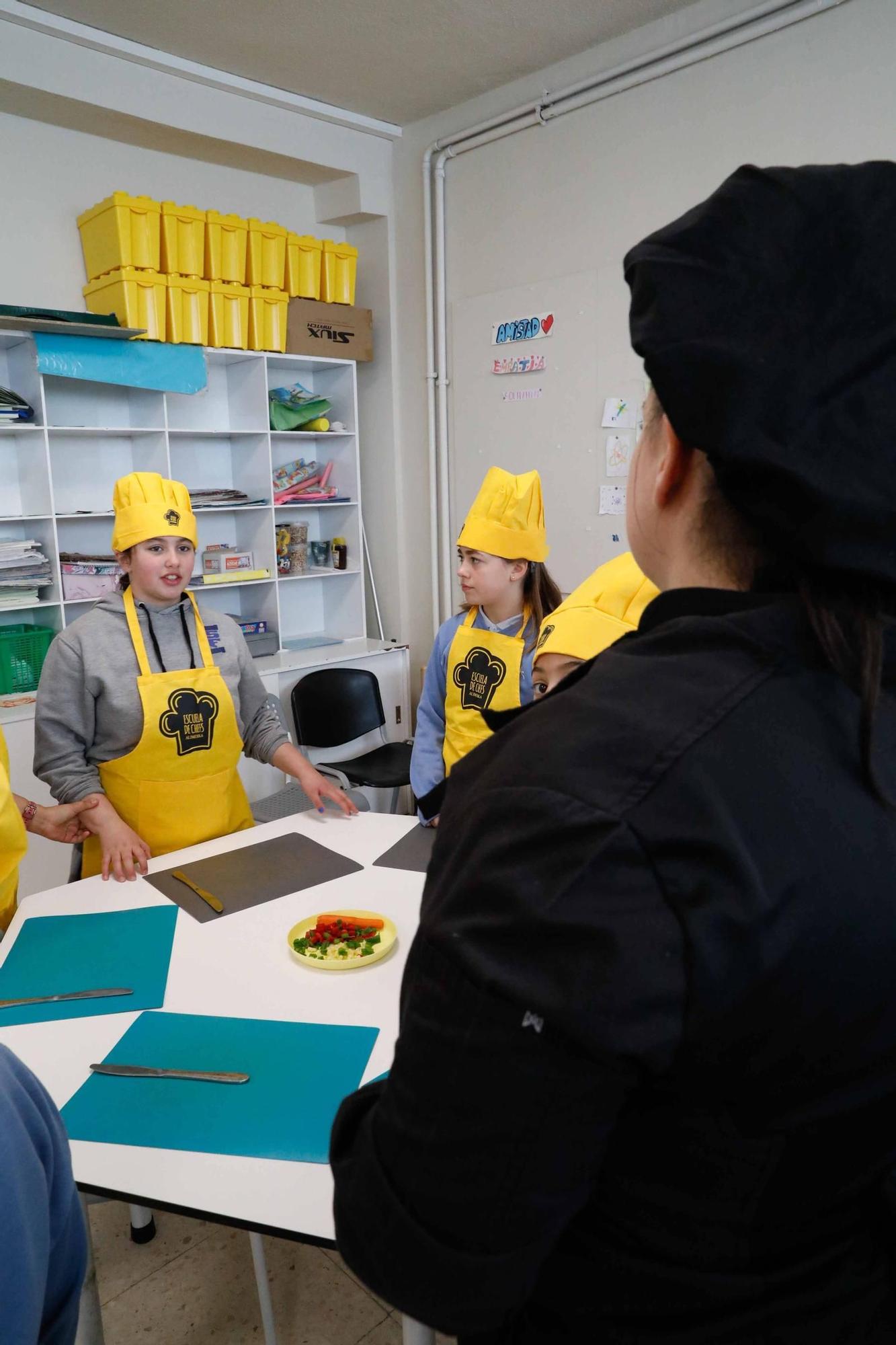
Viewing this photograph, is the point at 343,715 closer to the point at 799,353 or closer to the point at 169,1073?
the point at 169,1073

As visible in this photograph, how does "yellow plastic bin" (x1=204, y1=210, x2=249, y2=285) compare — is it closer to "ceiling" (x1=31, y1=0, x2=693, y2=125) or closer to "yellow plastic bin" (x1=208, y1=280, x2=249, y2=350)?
"yellow plastic bin" (x1=208, y1=280, x2=249, y2=350)

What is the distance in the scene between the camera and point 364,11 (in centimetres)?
331

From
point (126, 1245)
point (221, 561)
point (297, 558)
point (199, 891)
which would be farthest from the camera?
point (297, 558)

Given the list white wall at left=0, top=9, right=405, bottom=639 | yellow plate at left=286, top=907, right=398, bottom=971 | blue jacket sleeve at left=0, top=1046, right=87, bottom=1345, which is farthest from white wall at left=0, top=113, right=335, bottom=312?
blue jacket sleeve at left=0, top=1046, right=87, bottom=1345

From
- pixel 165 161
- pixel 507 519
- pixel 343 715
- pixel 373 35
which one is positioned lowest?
pixel 343 715

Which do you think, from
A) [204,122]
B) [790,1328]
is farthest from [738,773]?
[204,122]

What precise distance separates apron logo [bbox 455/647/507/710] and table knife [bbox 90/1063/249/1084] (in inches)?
58.2

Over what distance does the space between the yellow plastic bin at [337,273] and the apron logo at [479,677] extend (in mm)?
2475

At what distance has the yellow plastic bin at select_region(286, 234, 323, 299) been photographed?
4.12 m

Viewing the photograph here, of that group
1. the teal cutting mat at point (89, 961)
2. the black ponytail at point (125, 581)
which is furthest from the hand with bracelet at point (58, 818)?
the black ponytail at point (125, 581)

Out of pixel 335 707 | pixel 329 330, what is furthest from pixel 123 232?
pixel 335 707

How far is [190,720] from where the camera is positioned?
240 cm

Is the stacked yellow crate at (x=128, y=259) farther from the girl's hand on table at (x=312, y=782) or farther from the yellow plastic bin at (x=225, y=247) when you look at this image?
the girl's hand on table at (x=312, y=782)

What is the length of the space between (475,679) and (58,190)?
2877mm
